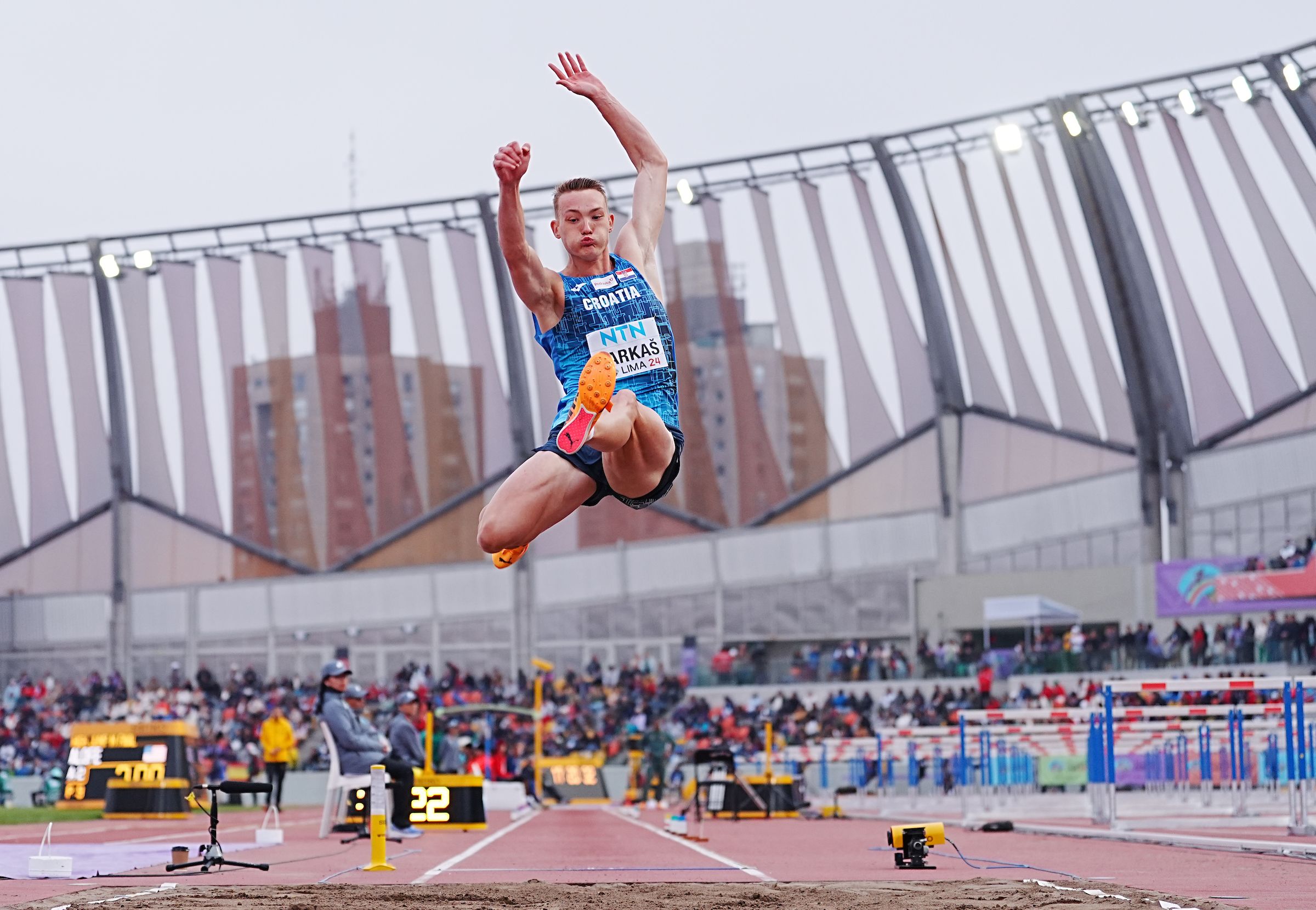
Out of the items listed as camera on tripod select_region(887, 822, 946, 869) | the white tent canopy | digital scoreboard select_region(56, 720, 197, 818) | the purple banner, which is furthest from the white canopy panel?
Answer: camera on tripod select_region(887, 822, 946, 869)

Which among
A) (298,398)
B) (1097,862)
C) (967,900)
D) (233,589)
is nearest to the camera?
Result: (967,900)

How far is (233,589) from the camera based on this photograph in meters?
45.0

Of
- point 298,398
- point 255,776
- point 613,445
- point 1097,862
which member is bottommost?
point 255,776

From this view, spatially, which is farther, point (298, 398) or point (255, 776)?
point (298, 398)

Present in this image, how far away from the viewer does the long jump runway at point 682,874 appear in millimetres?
7137

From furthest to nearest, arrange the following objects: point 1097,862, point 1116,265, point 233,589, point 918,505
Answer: point 233,589 < point 918,505 < point 1116,265 < point 1097,862

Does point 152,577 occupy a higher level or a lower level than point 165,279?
lower

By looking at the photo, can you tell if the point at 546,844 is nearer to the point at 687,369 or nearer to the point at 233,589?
the point at 687,369

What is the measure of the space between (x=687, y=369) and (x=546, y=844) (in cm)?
2675

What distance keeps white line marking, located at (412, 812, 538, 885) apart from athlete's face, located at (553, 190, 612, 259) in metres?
3.26

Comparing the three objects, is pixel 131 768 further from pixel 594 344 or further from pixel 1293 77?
pixel 1293 77

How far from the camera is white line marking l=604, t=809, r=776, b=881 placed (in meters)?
9.34

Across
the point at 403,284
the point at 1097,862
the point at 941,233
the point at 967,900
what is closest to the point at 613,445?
the point at 967,900

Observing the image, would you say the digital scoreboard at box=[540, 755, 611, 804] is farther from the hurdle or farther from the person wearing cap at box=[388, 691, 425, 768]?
the hurdle
